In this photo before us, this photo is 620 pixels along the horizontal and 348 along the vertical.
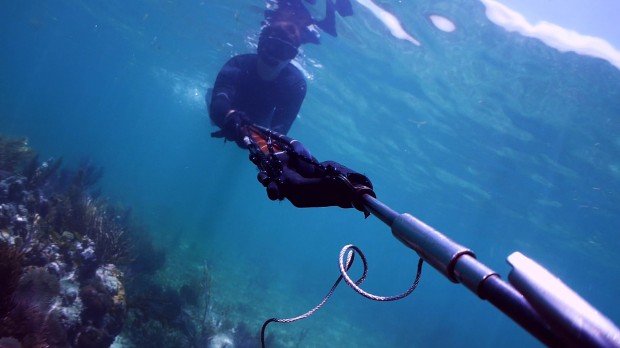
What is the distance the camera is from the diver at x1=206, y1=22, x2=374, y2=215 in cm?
209

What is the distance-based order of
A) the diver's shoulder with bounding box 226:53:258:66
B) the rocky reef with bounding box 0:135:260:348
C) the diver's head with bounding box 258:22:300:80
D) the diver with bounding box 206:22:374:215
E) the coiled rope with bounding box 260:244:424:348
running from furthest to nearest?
the diver's shoulder with bounding box 226:53:258:66
the diver's head with bounding box 258:22:300:80
the rocky reef with bounding box 0:135:260:348
the diver with bounding box 206:22:374:215
the coiled rope with bounding box 260:244:424:348

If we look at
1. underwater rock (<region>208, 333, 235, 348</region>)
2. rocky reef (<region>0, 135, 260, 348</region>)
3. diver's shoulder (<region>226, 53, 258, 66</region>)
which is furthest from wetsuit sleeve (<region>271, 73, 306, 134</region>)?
underwater rock (<region>208, 333, 235, 348</region>)

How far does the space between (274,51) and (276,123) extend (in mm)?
1821

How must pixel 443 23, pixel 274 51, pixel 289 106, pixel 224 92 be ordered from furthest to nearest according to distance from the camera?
pixel 443 23, pixel 289 106, pixel 274 51, pixel 224 92

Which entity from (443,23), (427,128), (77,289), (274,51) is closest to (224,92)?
(274,51)

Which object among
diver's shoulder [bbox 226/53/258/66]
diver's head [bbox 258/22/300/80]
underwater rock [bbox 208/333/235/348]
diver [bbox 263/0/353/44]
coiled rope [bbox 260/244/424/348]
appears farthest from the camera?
diver [bbox 263/0/353/44]

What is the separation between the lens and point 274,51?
9344 millimetres

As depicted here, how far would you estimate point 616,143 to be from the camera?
15.4m

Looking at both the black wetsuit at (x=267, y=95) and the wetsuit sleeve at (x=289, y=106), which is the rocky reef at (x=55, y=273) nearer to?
the black wetsuit at (x=267, y=95)

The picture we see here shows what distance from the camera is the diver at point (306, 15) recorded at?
14335 mm

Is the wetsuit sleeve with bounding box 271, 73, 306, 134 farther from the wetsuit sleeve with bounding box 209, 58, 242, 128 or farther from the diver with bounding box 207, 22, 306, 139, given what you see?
the wetsuit sleeve with bounding box 209, 58, 242, 128

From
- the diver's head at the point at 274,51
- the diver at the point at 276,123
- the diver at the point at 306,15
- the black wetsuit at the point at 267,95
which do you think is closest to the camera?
the diver at the point at 276,123

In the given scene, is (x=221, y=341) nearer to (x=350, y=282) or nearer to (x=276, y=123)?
(x=276, y=123)

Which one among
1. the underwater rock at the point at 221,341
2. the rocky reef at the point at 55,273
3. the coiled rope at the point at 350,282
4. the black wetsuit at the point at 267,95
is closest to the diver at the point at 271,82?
the black wetsuit at the point at 267,95
